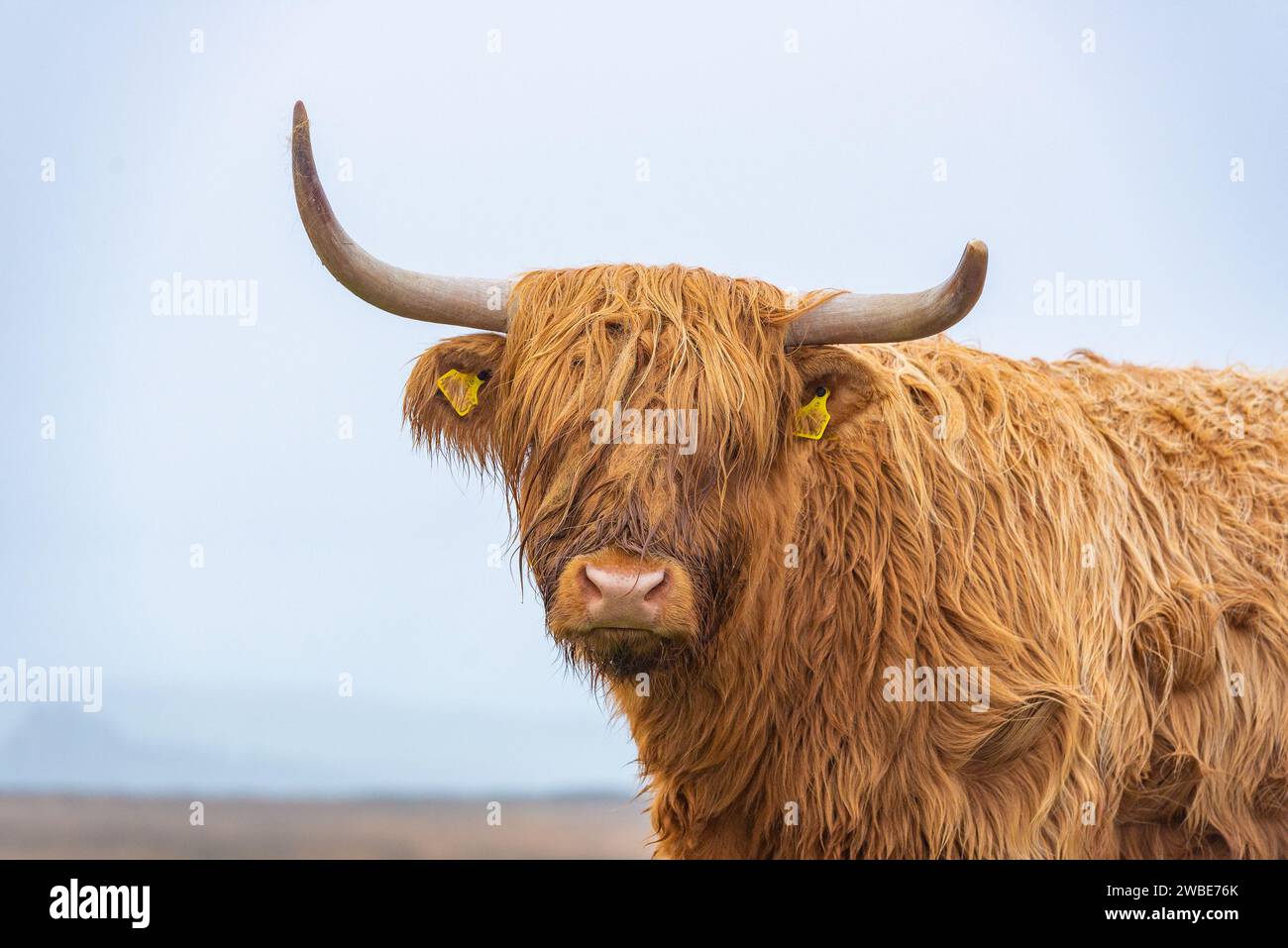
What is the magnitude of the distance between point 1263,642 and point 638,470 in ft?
9.16

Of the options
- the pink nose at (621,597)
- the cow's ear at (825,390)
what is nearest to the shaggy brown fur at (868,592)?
the cow's ear at (825,390)

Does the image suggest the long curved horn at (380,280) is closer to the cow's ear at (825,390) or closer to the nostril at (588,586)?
the cow's ear at (825,390)

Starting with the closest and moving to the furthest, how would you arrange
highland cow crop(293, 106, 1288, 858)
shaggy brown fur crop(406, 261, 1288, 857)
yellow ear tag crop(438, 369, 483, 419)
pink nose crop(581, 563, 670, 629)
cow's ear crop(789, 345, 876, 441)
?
1. pink nose crop(581, 563, 670, 629)
2. highland cow crop(293, 106, 1288, 858)
3. shaggy brown fur crop(406, 261, 1288, 857)
4. cow's ear crop(789, 345, 876, 441)
5. yellow ear tag crop(438, 369, 483, 419)

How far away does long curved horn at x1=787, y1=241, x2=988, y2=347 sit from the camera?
3767mm

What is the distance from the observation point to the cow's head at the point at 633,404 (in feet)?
12.1

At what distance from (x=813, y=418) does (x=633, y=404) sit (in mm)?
683

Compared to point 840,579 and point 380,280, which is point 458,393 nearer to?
point 380,280

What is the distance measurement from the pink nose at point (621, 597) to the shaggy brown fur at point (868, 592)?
4.4 inches

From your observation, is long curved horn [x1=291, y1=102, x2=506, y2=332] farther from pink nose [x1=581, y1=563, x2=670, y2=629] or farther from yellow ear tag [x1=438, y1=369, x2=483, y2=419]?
pink nose [x1=581, y1=563, x2=670, y2=629]

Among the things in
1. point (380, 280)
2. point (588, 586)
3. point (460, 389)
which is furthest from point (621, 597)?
point (380, 280)

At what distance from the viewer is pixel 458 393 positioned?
14.8 feet

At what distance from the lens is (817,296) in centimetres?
435

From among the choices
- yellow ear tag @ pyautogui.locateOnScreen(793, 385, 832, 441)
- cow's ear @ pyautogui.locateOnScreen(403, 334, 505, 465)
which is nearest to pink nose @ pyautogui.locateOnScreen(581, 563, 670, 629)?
yellow ear tag @ pyautogui.locateOnScreen(793, 385, 832, 441)
